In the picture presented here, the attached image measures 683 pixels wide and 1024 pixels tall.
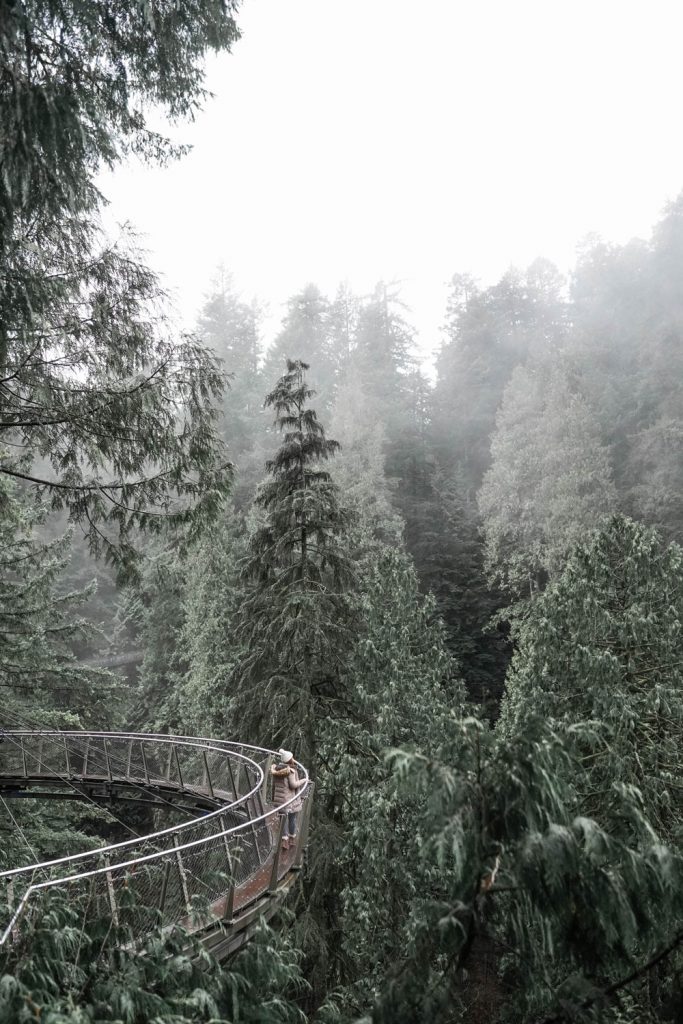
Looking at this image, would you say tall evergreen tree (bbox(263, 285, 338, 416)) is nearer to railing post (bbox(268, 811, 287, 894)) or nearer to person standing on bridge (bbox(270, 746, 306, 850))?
person standing on bridge (bbox(270, 746, 306, 850))

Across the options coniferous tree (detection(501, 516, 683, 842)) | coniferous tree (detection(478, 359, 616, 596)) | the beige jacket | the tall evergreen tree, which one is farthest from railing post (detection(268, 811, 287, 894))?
the tall evergreen tree

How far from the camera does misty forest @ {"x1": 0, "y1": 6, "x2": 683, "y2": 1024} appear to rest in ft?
9.67

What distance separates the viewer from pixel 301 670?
13211 mm

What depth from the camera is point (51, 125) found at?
19.3ft

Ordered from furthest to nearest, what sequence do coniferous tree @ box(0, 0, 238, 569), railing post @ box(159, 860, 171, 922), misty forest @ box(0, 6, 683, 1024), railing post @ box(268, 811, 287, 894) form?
railing post @ box(268, 811, 287, 894) → coniferous tree @ box(0, 0, 238, 569) → railing post @ box(159, 860, 171, 922) → misty forest @ box(0, 6, 683, 1024)

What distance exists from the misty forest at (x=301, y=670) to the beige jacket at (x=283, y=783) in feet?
0.29

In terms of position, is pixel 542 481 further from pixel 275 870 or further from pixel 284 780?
pixel 275 870

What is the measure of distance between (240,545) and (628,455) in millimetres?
14162

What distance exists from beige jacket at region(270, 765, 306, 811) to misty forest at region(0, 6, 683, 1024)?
90mm

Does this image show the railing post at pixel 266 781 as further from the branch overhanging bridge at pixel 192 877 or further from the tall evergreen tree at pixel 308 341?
the tall evergreen tree at pixel 308 341

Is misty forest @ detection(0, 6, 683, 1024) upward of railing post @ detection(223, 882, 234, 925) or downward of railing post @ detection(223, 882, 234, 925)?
upward

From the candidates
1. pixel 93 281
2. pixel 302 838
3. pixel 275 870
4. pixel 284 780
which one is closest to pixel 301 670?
pixel 284 780

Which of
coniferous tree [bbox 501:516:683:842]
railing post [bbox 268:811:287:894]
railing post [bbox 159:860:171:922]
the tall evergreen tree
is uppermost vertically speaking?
the tall evergreen tree

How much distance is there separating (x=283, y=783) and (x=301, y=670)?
4429 mm
